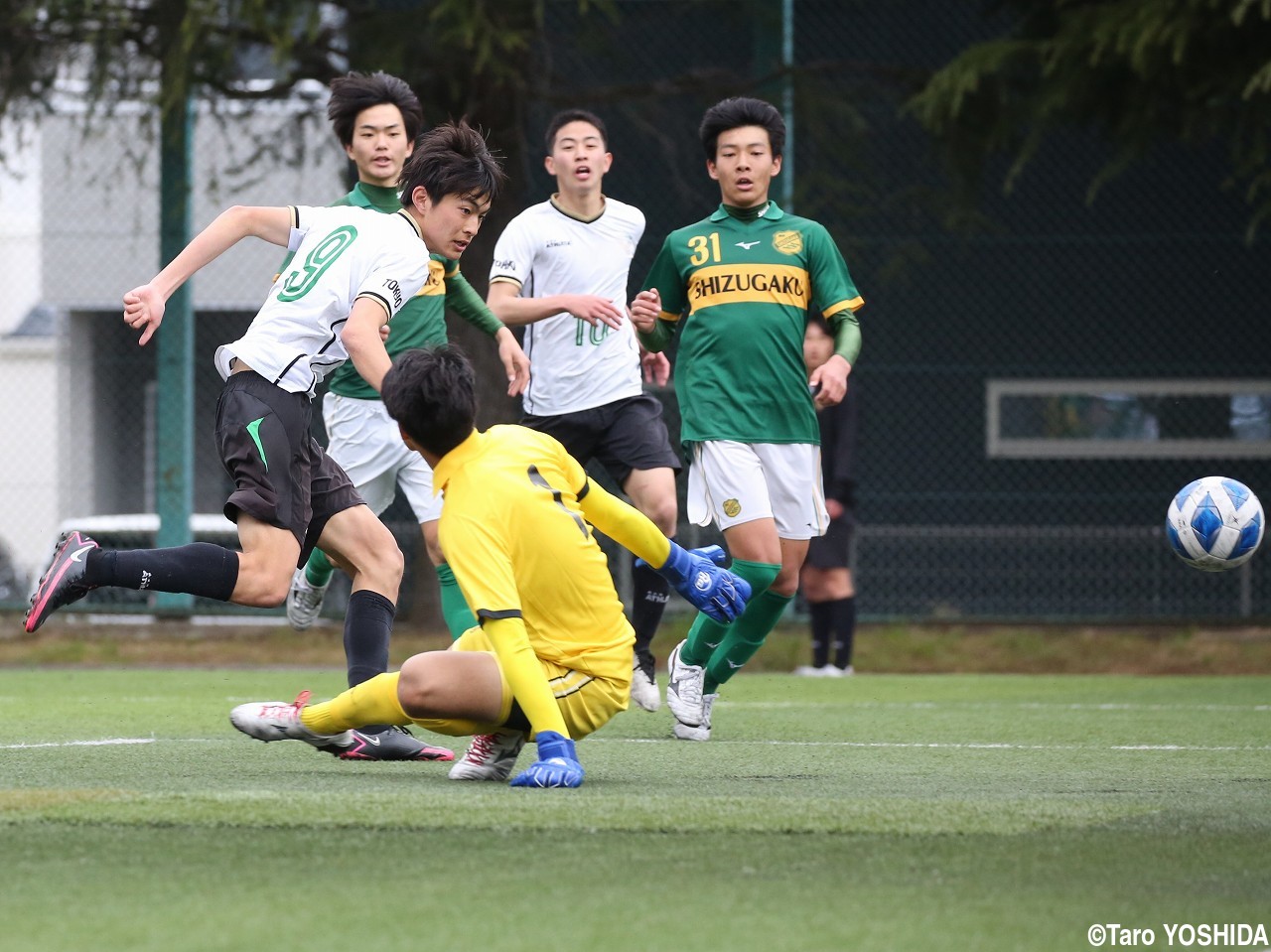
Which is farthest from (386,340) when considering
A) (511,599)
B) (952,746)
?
(511,599)

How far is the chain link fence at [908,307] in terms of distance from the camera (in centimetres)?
1310

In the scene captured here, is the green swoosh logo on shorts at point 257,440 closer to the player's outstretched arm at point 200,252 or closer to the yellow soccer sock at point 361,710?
the player's outstretched arm at point 200,252

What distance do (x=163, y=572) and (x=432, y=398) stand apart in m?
1.29

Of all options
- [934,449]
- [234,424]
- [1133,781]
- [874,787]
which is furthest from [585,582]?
[934,449]

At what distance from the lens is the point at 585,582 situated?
14.6 feet

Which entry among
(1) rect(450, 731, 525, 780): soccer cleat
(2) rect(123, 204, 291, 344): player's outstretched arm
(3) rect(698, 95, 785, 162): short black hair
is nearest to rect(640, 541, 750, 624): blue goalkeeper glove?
(1) rect(450, 731, 525, 780): soccer cleat

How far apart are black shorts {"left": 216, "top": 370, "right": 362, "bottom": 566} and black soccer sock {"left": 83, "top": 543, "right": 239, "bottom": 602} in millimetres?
151

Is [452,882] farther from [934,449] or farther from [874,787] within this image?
[934,449]

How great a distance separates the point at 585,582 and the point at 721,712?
3174mm

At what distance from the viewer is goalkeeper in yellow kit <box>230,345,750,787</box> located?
13.7 ft

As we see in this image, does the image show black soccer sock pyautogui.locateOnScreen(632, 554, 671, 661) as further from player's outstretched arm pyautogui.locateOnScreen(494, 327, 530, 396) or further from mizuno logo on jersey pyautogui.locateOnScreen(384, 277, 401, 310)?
mizuno logo on jersey pyautogui.locateOnScreen(384, 277, 401, 310)

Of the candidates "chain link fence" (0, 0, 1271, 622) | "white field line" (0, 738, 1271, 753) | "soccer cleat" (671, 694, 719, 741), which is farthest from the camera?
"chain link fence" (0, 0, 1271, 622)

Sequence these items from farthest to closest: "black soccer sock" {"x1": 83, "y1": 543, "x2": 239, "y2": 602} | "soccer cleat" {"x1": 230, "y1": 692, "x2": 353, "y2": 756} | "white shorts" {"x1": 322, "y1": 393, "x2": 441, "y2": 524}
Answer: "white shorts" {"x1": 322, "y1": 393, "x2": 441, "y2": 524} → "black soccer sock" {"x1": 83, "y1": 543, "x2": 239, "y2": 602} → "soccer cleat" {"x1": 230, "y1": 692, "x2": 353, "y2": 756}

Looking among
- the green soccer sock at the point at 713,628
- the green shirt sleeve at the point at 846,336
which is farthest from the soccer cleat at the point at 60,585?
the green shirt sleeve at the point at 846,336
